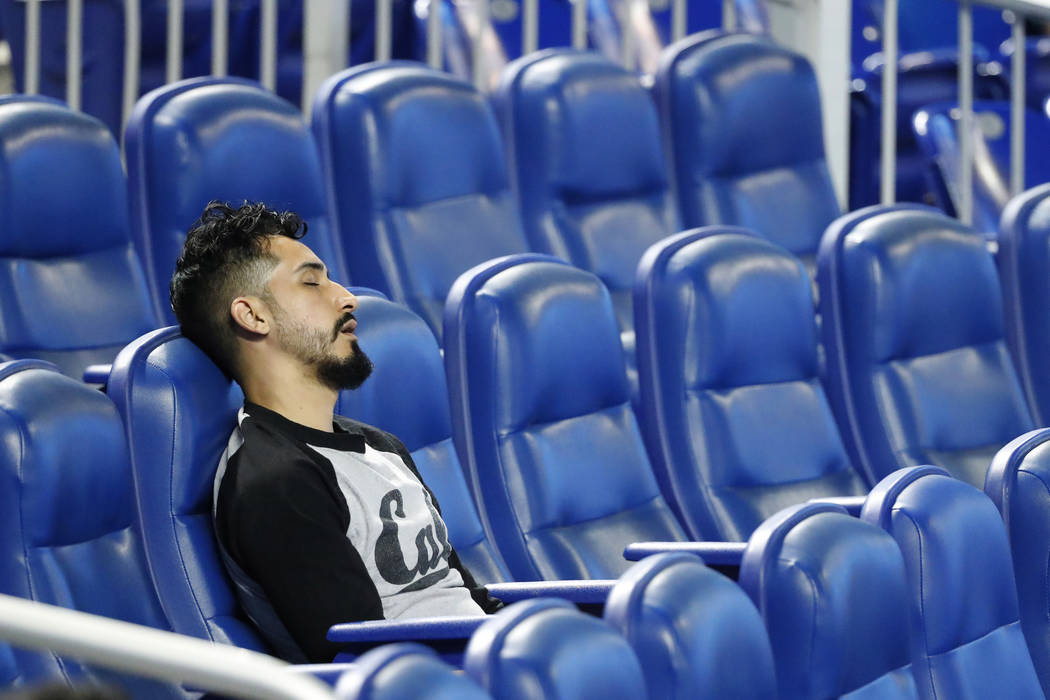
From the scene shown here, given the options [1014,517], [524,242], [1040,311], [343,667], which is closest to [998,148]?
[1040,311]

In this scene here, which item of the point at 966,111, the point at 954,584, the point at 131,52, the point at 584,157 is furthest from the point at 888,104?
the point at 954,584

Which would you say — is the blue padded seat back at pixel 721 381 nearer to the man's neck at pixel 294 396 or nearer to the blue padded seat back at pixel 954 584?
the blue padded seat back at pixel 954 584

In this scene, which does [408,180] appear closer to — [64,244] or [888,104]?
[64,244]

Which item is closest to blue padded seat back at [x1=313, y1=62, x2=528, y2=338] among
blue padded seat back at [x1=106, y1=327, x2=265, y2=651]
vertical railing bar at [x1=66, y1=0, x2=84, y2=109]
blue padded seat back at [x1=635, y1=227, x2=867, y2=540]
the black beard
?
blue padded seat back at [x1=635, y1=227, x2=867, y2=540]

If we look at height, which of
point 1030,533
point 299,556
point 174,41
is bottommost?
point 1030,533

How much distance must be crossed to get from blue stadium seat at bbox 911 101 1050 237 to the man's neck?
1597 mm

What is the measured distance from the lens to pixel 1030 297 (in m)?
1.94

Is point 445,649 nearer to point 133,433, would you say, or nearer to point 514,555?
point 133,433

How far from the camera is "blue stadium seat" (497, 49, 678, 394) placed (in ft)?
6.22

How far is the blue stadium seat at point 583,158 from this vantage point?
1.89 metres

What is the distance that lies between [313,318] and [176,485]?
0.17m

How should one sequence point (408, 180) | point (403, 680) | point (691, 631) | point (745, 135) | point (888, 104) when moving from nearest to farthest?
point (403, 680), point (691, 631), point (408, 180), point (745, 135), point (888, 104)

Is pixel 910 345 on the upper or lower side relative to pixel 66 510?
lower

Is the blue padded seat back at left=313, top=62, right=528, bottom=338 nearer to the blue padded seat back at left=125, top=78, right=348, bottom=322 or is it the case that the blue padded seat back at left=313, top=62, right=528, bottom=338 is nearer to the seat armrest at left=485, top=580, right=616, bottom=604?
the blue padded seat back at left=125, top=78, right=348, bottom=322
